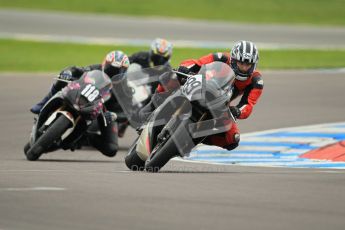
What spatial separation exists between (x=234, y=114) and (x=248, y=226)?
4.56 m

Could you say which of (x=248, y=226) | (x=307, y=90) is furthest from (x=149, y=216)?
(x=307, y=90)

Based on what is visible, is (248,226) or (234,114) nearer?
(248,226)

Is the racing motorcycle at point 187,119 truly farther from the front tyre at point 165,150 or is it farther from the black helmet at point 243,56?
the black helmet at point 243,56

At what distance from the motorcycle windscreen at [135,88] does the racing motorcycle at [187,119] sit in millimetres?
3066

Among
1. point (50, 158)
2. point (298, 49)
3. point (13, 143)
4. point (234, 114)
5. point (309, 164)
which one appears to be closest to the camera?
point (234, 114)

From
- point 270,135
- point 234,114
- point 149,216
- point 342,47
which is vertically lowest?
point 342,47

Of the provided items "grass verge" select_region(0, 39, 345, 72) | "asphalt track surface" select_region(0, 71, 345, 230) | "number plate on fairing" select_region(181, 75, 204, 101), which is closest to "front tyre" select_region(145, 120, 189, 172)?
"number plate on fairing" select_region(181, 75, 204, 101)

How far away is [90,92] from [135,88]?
3391mm

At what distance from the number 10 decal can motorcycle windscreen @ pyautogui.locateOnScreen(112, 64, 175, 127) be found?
1.27 m

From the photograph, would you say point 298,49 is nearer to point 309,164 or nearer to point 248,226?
point 309,164

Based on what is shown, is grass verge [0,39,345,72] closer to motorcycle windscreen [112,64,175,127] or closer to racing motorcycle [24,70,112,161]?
motorcycle windscreen [112,64,175,127]

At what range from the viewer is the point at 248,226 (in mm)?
6293
